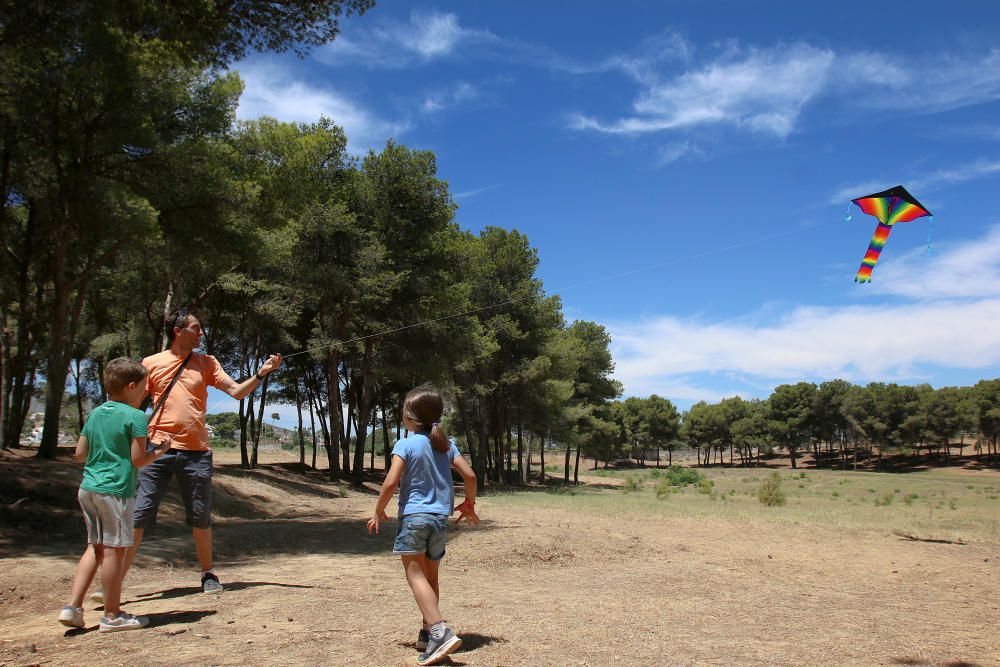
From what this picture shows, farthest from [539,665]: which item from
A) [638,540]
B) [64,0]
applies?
[64,0]

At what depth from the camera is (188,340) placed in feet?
16.2

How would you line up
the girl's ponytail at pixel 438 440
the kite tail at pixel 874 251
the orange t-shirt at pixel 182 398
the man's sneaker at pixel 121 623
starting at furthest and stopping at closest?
the kite tail at pixel 874 251, the orange t-shirt at pixel 182 398, the man's sneaker at pixel 121 623, the girl's ponytail at pixel 438 440

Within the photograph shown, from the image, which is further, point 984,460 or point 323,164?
point 984,460

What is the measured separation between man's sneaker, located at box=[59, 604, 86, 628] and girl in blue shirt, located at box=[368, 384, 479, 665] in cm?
177

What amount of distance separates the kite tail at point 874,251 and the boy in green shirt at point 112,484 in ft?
32.2

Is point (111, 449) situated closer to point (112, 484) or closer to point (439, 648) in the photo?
point (112, 484)

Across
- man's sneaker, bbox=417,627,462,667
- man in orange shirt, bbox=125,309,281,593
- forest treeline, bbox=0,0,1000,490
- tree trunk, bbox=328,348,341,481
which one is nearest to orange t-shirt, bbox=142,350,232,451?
man in orange shirt, bbox=125,309,281,593

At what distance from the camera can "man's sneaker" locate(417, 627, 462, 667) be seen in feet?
10.9

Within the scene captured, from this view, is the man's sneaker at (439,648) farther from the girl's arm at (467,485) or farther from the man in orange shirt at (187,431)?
the man in orange shirt at (187,431)

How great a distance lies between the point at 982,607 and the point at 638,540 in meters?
4.44

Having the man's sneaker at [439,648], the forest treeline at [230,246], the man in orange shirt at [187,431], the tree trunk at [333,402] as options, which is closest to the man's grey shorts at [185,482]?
the man in orange shirt at [187,431]

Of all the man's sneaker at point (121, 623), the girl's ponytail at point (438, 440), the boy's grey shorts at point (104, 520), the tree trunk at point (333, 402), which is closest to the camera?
the girl's ponytail at point (438, 440)

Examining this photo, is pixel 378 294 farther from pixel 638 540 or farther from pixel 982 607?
pixel 982 607

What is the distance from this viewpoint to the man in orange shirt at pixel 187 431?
4.74 m
